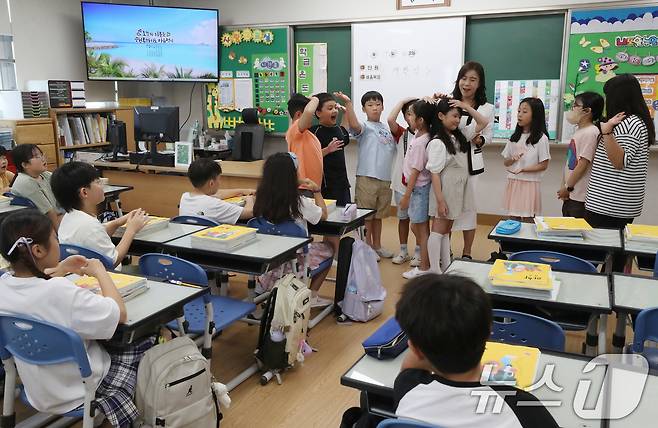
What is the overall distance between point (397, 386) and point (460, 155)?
9.19 ft

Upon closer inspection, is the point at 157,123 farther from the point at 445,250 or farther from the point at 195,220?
the point at 445,250

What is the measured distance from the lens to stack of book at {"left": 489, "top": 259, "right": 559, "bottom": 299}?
204 cm

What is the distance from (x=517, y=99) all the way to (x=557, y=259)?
325cm

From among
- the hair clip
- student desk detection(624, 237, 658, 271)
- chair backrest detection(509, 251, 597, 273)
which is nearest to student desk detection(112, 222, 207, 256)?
the hair clip

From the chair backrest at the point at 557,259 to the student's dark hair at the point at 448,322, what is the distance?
59.1 inches

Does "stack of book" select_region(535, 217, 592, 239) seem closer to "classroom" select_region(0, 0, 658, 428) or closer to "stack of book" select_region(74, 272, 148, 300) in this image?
"classroom" select_region(0, 0, 658, 428)

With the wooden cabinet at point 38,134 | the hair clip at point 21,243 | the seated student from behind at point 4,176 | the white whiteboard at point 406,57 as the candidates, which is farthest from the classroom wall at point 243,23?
the hair clip at point 21,243

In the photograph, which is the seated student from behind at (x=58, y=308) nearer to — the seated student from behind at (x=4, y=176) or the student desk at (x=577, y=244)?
the student desk at (x=577, y=244)

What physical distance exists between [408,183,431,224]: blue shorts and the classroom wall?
75.2 inches

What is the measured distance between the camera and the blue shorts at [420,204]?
410 cm

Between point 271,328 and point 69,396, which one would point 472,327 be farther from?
point 271,328

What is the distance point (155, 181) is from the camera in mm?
5754

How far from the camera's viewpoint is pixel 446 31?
5.58 m

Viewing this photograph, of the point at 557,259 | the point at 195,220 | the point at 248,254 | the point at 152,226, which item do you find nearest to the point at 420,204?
the point at 557,259
